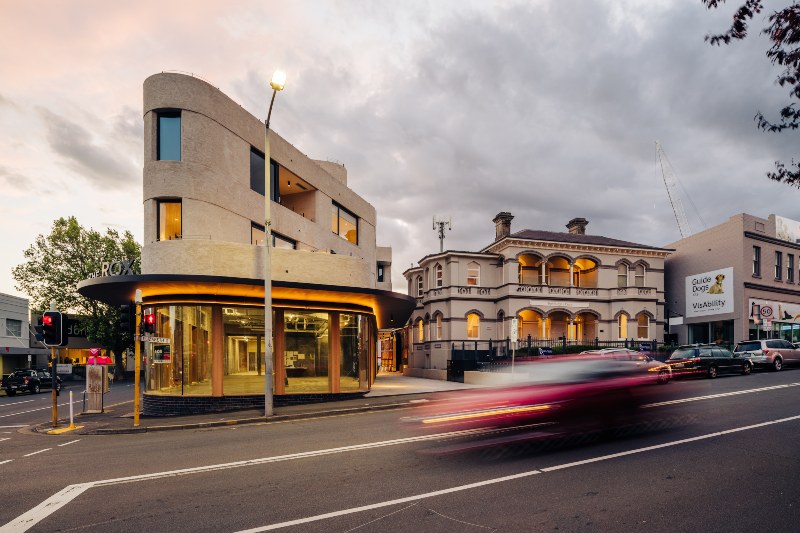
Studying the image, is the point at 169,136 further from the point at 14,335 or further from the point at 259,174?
the point at 14,335

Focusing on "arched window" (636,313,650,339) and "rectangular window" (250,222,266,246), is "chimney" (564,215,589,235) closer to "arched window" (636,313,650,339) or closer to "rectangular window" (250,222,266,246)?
"arched window" (636,313,650,339)

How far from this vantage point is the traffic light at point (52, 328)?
14.7 m

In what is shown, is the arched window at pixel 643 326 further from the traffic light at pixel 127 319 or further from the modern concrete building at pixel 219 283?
the traffic light at pixel 127 319

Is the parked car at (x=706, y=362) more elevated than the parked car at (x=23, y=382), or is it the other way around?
the parked car at (x=706, y=362)

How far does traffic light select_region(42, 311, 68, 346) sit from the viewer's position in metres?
14.7

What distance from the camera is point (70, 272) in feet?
147

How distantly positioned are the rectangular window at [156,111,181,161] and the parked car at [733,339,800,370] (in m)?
27.6

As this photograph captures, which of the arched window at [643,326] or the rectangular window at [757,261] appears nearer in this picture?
the rectangular window at [757,261]

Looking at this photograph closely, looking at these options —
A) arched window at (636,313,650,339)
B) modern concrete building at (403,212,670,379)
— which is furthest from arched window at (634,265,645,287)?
arched window at (636,313,650,339)

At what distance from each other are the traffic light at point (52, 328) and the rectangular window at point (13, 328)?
4106cm

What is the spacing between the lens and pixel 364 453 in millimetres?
9047

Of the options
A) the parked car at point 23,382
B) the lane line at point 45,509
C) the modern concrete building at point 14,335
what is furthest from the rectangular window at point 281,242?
the modern concrete building at point 14,335

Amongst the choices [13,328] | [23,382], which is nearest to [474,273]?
[23,382]

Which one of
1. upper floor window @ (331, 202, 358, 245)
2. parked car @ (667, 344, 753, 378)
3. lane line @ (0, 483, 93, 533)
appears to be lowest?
parked car @ (667, 344, 753, 378)
